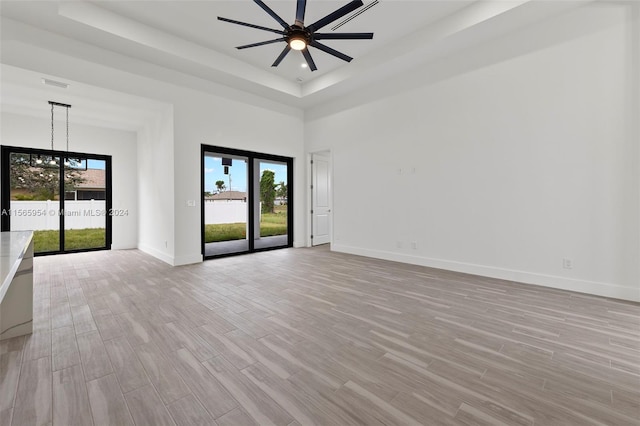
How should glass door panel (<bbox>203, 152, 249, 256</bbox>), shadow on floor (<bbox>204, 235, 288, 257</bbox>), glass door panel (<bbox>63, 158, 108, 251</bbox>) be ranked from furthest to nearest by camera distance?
glass door panel (<bbox>63, 158, 108, 251</bbox>) → shadow on floor (<bbox>204, 235, 288, 257</bbox>) → glass door panel (<bbox>203, 152, 249, 256</bbox>)

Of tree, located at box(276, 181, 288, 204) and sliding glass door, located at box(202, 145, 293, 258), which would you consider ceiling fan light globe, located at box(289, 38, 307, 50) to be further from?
tree, located at box(276, 181, 288, 204)

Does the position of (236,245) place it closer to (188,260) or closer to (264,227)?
(264,227)

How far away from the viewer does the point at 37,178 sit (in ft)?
20.7

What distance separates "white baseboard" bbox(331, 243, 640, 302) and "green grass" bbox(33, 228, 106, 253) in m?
7.03

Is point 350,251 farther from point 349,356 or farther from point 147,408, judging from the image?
point 147,408

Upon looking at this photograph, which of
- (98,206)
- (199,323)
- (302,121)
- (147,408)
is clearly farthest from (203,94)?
(147,408)

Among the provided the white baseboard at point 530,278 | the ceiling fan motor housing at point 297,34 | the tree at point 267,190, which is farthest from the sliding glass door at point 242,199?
the ceiling fan motor housing at point 297,34

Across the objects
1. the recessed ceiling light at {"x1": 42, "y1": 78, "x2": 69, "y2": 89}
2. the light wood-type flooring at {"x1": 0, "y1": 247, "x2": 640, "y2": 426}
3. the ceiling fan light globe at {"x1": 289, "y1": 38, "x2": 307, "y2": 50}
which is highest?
the ceiling fan light globe at {"x1": 289, "y1": 38, "x2": 307, "y2": 50}

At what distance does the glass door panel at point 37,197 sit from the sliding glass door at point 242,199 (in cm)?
Answer: 349

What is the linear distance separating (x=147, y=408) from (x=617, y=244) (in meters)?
5.11

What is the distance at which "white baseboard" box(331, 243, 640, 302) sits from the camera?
3438 mm

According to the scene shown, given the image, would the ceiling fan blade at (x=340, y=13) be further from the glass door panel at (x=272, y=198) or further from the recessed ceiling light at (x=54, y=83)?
the recessed ceiling light at (x=54, y=83)

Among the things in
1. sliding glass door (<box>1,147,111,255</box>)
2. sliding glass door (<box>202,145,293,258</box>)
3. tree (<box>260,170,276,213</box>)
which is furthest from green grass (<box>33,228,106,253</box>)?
tree (<box>260,170,276,213</box>)

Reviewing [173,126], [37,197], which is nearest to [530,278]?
[173,126]
